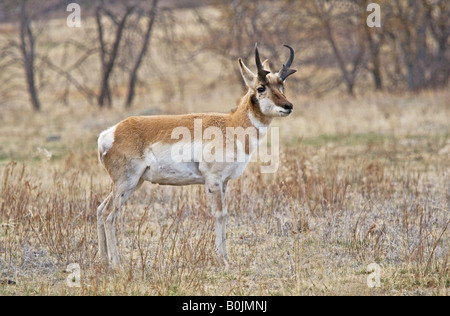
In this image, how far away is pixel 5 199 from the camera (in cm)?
917

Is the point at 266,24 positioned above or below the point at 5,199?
above

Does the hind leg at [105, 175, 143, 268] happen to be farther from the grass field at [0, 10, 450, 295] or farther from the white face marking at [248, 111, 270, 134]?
the white face marking at [248, 111, 270, 134]

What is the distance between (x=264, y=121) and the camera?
25.0 ft

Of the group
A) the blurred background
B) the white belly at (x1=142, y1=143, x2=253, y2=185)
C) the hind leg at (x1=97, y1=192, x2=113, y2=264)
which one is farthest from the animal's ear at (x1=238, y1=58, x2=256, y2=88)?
the blurred background

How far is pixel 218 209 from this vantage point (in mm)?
7523

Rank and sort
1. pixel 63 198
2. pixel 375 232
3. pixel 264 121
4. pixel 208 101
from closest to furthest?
1. pixel 264 121
2. pixel 375 232
3. pixel 63 198
4. pixel 208 101

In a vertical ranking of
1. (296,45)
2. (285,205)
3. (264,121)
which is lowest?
(285,205)

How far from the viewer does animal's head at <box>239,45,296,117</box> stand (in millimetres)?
7316

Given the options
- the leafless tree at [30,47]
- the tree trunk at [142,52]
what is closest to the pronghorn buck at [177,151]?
the tree trunk at [142,52]

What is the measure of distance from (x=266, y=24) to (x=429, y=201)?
17.4 meters
